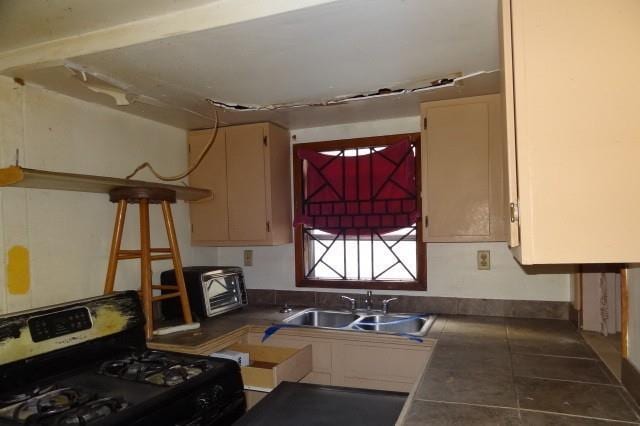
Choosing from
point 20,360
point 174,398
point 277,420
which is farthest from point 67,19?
point 277,420

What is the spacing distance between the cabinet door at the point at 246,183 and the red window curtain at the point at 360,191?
32cm

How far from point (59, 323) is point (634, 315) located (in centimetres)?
200

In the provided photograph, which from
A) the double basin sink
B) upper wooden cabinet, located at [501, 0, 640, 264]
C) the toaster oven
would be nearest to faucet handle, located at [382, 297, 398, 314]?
the double basin sink

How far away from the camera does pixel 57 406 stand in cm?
127

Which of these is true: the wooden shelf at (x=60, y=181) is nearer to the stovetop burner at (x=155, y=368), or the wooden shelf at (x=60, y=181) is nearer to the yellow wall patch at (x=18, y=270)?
the yellow wall patch at (x=18, y=270)

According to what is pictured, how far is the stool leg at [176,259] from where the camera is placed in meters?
2.14

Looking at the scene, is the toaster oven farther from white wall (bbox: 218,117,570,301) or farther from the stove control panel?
the stove control panel

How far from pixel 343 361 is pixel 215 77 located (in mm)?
1536

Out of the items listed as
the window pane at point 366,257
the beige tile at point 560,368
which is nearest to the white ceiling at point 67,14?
the beige tile at point 560,368

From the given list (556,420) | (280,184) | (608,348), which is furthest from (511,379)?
(280,184)

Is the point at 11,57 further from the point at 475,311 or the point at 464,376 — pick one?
the point at 475,311

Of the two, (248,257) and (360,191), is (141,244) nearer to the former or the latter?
(248,257)

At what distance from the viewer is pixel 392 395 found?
1.29 meters

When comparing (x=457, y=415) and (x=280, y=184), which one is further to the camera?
(x=280, y=184)
